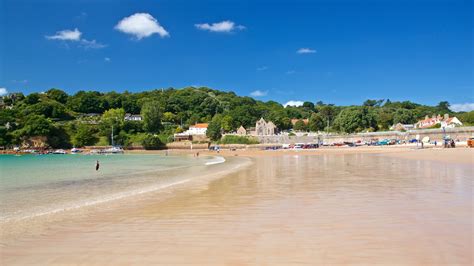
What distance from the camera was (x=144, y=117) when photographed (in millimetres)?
116688

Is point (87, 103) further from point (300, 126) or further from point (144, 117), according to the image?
point (300, 126)

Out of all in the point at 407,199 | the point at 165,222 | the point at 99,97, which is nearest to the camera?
the point at 165,222

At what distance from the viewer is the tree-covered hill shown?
102 metres

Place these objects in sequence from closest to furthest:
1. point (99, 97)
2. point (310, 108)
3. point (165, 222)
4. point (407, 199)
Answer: point (165, 222)
point (407, 199)
point (99, 97)
point (310, 108)

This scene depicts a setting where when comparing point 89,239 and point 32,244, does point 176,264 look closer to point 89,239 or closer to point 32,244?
point 89,239

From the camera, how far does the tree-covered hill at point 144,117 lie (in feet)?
333

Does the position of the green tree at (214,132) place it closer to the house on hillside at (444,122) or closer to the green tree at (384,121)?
the green tree at (384,121)

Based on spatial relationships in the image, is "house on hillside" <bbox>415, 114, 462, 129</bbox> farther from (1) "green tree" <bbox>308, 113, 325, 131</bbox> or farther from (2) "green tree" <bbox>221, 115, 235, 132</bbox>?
(2) "green tree" <bbox>221, 115, 235, 132</bbox>

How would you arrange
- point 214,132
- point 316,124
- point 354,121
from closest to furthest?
1. point 354,121
2. point 214,132
3. point 316,124

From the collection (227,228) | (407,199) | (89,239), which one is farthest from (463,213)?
(89,239)

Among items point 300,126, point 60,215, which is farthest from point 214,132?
point 60,215

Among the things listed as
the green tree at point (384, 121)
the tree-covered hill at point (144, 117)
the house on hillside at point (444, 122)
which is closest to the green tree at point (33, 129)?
the tree-covered hill at point (144, 117)

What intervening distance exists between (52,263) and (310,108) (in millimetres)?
184207

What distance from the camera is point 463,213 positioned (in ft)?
27.4
